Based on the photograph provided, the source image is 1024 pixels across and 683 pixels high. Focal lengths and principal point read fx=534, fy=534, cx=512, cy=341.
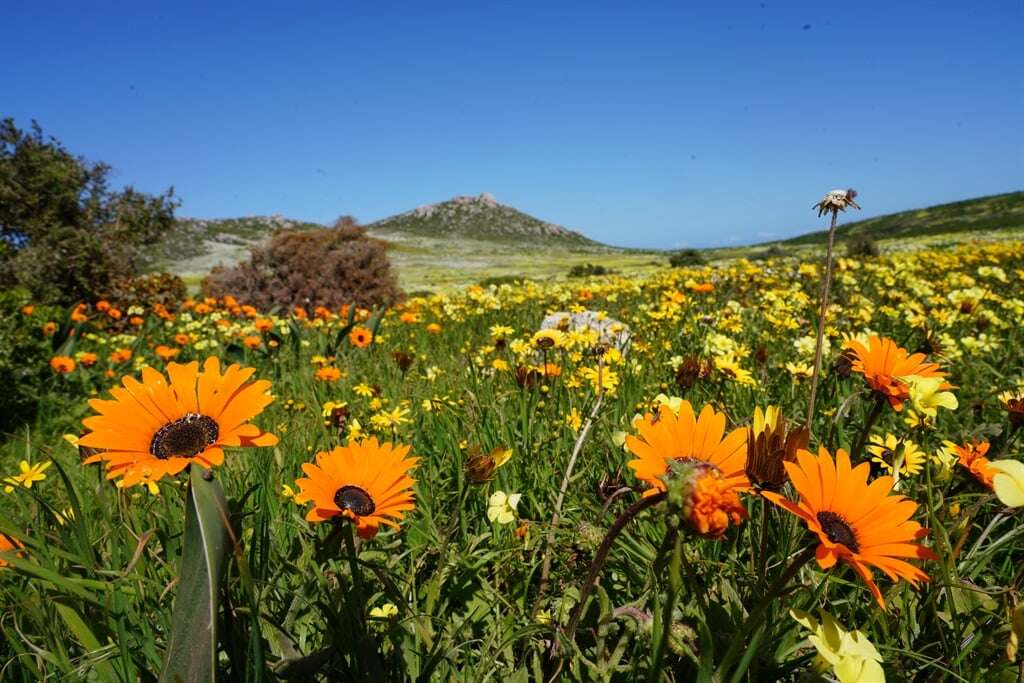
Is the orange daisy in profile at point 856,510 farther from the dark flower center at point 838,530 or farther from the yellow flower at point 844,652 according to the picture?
the yellow flower at point 844,652

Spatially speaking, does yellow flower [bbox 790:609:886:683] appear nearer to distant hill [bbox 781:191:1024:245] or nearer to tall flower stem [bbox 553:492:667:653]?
tall flower stem [bbox 553:492:667:653]

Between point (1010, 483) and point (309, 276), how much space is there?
11.2m

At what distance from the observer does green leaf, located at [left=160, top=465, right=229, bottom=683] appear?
0.70 meters

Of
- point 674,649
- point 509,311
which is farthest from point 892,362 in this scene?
point 509,311

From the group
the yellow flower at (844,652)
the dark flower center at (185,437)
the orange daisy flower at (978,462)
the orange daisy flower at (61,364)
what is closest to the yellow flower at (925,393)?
the orange daisy flower at (978,462)

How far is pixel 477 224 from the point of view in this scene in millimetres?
139000

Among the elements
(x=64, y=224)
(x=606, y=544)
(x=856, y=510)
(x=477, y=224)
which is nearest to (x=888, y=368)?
(x=856, y=510)

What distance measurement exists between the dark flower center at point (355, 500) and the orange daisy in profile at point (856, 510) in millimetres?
666

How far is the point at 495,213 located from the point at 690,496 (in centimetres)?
15244

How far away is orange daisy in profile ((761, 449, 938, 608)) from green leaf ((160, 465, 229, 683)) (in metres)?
0.75

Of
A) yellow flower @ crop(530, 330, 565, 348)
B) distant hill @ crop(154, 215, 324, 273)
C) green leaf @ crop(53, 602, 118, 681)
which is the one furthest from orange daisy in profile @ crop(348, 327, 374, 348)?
distant hill @ crop(154, 215, 324, 273)

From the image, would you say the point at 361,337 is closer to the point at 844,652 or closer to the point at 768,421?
the point at 768,421

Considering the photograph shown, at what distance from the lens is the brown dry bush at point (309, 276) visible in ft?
35.2

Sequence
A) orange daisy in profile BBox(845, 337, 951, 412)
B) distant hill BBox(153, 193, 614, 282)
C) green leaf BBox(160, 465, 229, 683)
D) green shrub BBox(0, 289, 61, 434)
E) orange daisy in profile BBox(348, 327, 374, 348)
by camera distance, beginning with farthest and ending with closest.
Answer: distant hill BBox(153, 193, 614, 282)
orange daisy in profile BBox(348, 327, 374, 348)
green shrub BBox(0, 289, 61, 434)
orange daisy in profile BBox(845, 337, 951, 412)
green leaf BBox(160, 465, 229, 683)
